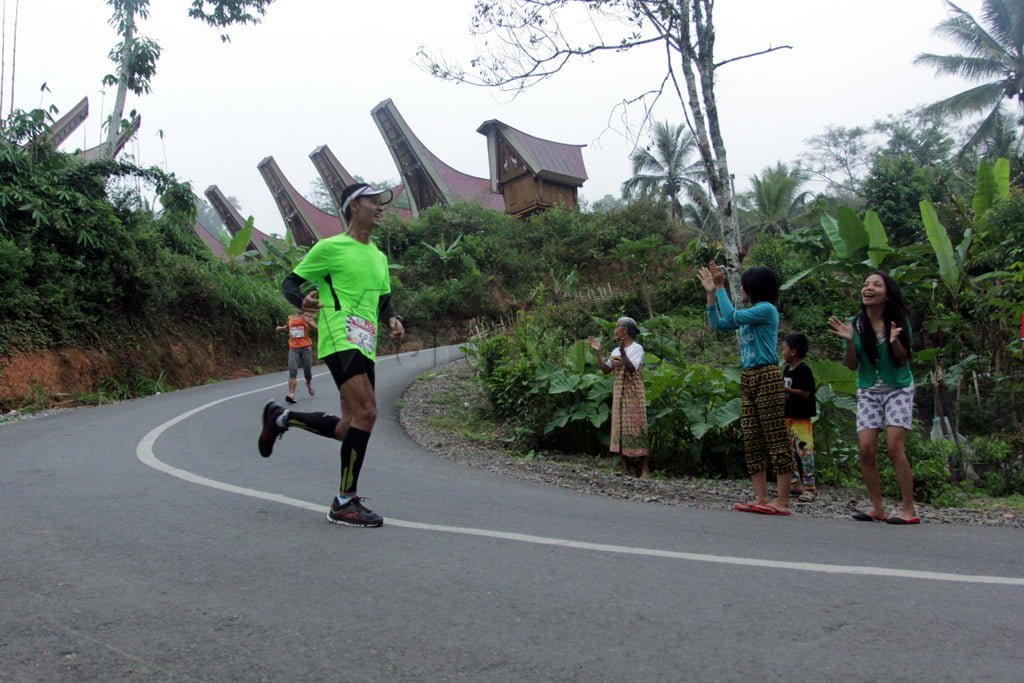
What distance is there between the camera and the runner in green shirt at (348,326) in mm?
4723

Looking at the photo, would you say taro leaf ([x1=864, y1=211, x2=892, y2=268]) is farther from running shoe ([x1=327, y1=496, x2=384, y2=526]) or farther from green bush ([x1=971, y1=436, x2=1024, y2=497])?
running shoe ([x1=327, y1=496, x2=384, y2=526])

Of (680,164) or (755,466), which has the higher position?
(680,164)

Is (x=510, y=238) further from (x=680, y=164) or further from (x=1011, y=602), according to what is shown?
(x=1011, y=602)

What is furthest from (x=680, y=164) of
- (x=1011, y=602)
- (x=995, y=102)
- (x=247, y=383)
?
(x=1011, y=602)

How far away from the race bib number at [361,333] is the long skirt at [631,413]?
12.2ft

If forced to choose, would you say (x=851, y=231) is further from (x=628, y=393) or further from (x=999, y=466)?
(x=628, y=393)

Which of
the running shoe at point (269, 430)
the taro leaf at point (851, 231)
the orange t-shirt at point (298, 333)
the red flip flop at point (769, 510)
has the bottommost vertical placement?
the red flip flop at point (769, 510)

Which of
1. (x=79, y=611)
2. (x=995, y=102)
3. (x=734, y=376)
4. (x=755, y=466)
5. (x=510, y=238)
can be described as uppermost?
(x=995, y=102)

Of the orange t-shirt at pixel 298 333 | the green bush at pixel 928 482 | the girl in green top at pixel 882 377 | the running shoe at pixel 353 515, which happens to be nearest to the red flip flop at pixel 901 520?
the girl in green top at pixel 882 377

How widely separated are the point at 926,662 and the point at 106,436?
27.7 ft

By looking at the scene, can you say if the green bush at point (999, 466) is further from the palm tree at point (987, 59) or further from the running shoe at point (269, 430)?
the palm tree at point (987, 59)

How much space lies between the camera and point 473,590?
345 centimetres

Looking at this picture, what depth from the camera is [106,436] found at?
8.86m

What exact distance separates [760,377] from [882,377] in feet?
2.66
